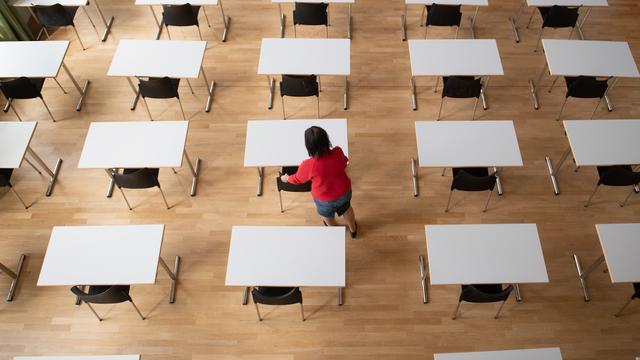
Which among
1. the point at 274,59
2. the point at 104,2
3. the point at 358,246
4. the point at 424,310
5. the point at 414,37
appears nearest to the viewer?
the point at 424,310

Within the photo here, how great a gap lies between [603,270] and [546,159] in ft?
4.02

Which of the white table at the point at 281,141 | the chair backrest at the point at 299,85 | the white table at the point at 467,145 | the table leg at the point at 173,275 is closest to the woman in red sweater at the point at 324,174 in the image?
the white table at the point at 281,141

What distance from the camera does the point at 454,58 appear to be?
483 cm

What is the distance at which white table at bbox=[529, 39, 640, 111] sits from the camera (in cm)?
474

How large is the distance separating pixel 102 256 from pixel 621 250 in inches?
156

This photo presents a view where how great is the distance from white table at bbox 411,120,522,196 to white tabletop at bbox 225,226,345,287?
113cm

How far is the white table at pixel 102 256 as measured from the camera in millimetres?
3568

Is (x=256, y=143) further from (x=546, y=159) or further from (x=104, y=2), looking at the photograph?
(x=104, y=2)

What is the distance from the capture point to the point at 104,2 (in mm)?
6352

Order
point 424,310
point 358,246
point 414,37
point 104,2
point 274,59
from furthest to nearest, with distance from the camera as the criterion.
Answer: point 104,2
point 414,37
point 274,59
point 358,246
point 424,310

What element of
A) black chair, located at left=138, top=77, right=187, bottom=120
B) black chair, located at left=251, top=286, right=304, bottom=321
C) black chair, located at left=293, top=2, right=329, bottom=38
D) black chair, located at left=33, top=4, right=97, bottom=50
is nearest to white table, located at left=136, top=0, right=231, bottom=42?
black chair, located at left=33, top=4, right=97, bottom=50

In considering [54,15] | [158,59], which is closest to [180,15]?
[158,59]

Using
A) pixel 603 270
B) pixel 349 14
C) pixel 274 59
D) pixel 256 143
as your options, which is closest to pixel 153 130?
pixel 256 143

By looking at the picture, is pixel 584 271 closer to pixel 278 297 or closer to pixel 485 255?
pixel 485 255
